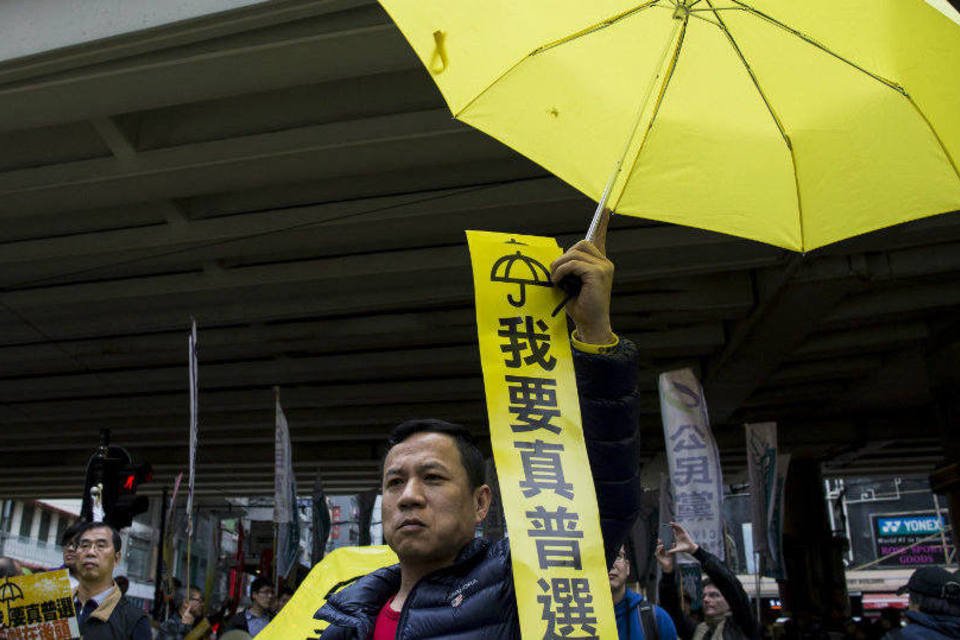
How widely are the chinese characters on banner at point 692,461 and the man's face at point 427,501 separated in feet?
24.6

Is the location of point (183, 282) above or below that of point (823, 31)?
above

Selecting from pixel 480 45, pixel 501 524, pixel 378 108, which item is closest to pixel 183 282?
pixel 378 108

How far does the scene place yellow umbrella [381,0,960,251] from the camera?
260cm

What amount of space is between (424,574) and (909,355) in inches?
577

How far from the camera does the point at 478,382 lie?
16.6 meters

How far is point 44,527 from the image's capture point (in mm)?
44625

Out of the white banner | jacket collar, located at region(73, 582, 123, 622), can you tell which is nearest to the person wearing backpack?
jacket collar, located at region(73, 582, 123, 622)

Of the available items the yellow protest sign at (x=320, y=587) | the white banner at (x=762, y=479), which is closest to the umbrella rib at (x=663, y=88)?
the yellow protest sign at (x=320, y=587)

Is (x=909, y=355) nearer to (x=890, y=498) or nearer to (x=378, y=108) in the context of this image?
(x=378, y=108)

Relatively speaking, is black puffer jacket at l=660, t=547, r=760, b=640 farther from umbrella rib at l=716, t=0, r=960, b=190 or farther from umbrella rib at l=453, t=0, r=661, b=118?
umbrella rib at l=453, t=0, r=661, b=118

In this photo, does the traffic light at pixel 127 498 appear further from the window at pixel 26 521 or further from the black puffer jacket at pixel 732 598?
the window at pixel 26 521

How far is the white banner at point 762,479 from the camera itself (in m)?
11.3

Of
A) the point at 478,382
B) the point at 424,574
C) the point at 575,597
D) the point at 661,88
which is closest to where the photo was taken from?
the point at 575,597

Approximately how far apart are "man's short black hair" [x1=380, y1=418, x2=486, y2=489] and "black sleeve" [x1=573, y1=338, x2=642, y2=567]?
0.35 meters
